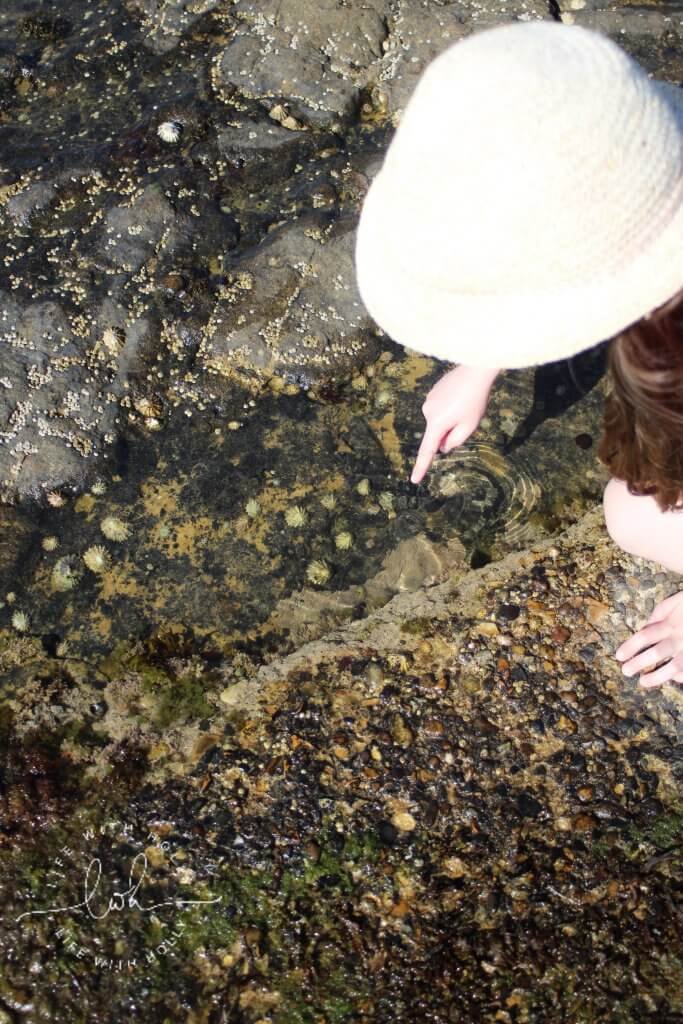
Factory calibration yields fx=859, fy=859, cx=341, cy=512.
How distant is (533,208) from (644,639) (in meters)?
2.14

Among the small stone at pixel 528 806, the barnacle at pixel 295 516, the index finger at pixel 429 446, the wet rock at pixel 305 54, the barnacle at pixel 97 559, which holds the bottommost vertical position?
the barnacle at pixel 97 559

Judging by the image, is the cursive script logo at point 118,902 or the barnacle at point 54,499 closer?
the cursive script logo at point 118,902

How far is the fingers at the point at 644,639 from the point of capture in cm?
342

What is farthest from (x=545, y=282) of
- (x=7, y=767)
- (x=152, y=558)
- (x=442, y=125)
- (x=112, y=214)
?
(x=112, y=214)

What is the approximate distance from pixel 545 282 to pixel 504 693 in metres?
2.02

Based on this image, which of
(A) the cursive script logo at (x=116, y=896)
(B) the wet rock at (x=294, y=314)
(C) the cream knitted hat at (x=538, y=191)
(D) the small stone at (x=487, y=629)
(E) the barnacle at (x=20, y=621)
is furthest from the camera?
(B) the wet rock at (x=294, y=314)

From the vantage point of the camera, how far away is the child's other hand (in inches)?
134

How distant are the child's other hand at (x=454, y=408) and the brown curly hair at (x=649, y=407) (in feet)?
2.04

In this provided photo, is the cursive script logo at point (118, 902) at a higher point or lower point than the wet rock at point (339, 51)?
lower

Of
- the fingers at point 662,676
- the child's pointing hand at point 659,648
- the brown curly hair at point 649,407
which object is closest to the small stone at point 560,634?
the child's pointing hand at point 659,648

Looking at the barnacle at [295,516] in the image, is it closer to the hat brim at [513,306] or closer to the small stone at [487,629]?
the small stone at [487,629]

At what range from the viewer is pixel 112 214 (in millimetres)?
4703

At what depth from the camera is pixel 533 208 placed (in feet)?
5.98

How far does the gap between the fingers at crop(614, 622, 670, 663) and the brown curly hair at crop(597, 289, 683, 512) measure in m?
0.59
